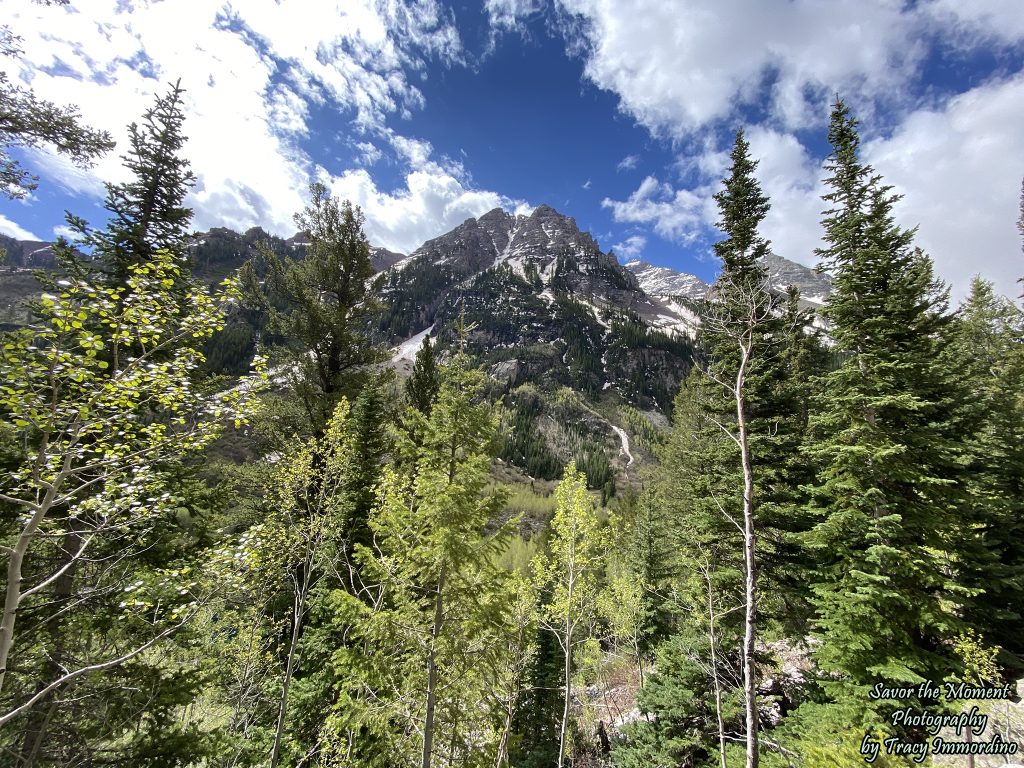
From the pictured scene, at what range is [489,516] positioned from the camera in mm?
7914

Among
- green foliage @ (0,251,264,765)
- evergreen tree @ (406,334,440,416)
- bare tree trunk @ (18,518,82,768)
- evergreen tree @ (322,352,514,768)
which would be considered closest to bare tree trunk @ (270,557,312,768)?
evergreen tree @ (322,352,514,768)

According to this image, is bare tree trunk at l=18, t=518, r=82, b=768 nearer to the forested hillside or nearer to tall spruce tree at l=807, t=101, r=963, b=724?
the forested hillside

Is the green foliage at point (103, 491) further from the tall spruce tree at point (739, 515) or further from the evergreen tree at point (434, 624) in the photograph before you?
the tall spruce tree at point (739, 515)

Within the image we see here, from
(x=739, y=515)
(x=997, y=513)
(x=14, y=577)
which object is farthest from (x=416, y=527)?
(x=997, y=513)

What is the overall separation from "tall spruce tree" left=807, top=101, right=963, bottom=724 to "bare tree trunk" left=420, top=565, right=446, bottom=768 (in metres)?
9.87

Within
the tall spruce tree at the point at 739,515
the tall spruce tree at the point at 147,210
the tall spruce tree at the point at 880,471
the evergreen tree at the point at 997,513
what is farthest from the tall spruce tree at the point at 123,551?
the evergreen tree at the point at 997,513

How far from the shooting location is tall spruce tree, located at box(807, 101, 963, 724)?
9.47m

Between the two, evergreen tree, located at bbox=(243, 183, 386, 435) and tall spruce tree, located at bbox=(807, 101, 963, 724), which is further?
evergreen tree, located at bbox=(243, 183, 386, 435)

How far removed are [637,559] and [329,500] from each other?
20.7 meters

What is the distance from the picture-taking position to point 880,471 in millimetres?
10305

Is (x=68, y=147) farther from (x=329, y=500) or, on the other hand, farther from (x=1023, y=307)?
(x=1023, y=307)

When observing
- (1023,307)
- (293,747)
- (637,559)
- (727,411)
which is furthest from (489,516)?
(1023,307)

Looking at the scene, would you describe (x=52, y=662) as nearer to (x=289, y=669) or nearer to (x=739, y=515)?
(x=289, y=669)

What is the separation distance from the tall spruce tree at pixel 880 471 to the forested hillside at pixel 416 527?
0.30 feet
